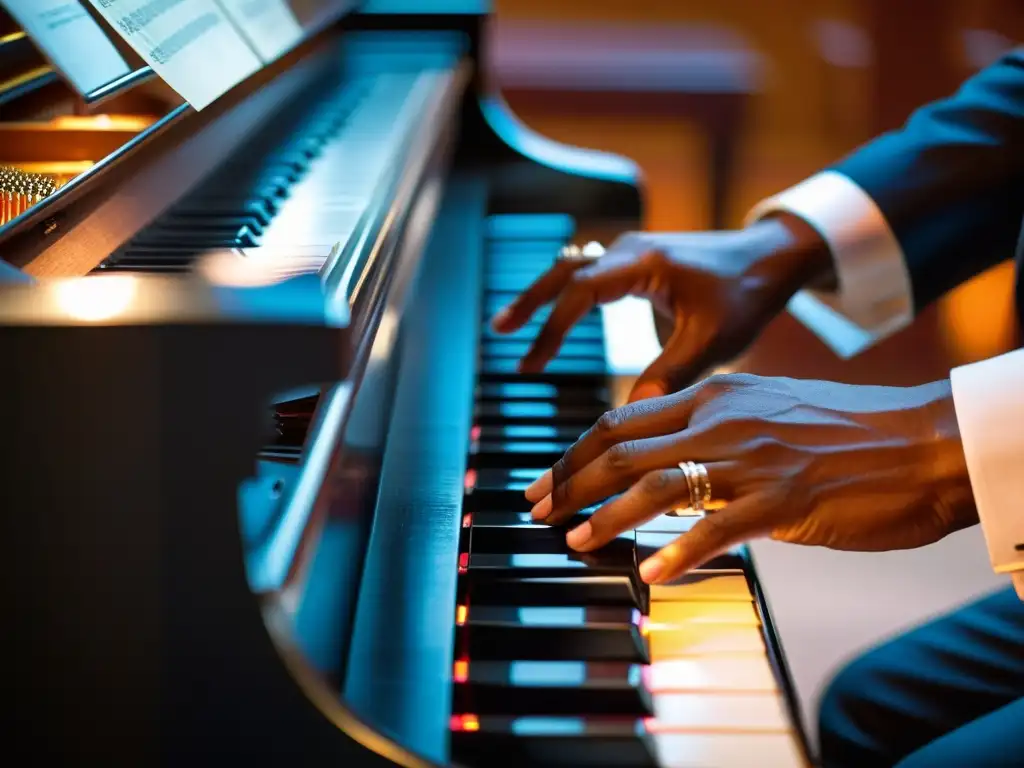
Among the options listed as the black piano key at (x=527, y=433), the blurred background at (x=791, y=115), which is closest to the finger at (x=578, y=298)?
the black piano key at (x=527, y=433)

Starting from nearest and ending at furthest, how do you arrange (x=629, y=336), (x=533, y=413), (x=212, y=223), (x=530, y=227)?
(x=212, y=223)
(x=533, y=413)
(x=629, y=336)
(x=530, y=227)

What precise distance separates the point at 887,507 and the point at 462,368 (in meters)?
0.48

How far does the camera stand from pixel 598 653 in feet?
2.41

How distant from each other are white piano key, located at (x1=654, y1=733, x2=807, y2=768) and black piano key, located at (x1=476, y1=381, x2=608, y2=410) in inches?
20.1

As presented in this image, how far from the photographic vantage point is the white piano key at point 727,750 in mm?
665

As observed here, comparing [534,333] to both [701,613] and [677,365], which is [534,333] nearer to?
[677,365]

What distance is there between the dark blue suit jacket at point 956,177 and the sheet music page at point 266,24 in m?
0.76

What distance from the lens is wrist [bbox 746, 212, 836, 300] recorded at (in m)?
1.39

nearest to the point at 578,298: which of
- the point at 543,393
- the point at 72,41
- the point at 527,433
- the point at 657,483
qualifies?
the point at 543,393

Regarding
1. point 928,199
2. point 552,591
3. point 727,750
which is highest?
point 928,199

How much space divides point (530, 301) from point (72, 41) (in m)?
0.65

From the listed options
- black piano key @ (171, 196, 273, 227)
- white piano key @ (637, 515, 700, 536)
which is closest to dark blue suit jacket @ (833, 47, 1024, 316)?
white piano key @ (637, 515, 700, 536)

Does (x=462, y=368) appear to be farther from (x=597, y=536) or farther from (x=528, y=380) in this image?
(x=597, y=536)

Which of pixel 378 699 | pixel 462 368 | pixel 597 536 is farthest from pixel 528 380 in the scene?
pixel 378 699
